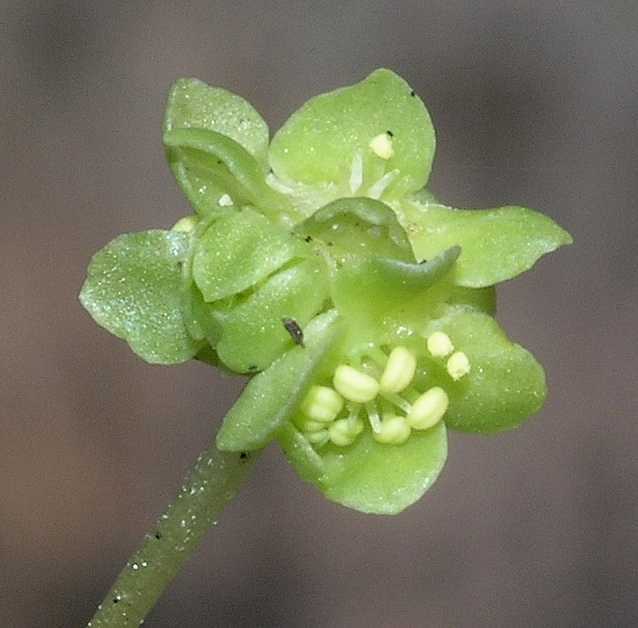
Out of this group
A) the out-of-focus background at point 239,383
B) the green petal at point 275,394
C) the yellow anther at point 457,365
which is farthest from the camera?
the out-of-focus background at point 239,383

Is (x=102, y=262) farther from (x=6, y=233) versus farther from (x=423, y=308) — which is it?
(x=6, y=233)

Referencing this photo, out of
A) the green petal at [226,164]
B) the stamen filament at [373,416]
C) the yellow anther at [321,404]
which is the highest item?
the green petal at [226,164]

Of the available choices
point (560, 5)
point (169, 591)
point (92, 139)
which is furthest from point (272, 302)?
point (560, 5)

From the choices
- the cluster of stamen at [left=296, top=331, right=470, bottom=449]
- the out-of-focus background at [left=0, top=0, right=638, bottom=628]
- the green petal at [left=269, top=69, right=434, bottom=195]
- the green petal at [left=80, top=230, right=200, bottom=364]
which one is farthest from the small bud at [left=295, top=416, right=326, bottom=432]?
the out-of-focus background at [left=0, top=0, right=638, bottom=628]

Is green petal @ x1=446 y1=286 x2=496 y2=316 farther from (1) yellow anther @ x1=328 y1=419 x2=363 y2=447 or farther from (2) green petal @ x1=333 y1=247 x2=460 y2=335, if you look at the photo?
(1) yellow anther @ x1=328 y1=419 x2=363 y2=447

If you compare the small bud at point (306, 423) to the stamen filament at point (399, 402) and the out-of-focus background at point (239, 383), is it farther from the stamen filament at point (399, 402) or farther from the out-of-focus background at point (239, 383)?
the out-of-focus background at point (239, 383)

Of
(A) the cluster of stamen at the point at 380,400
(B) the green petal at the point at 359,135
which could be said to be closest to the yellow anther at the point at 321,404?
(A) the cluster of stamen at the point at 380,400

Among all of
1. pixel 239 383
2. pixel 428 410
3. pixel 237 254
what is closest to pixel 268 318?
pixel 237 254
